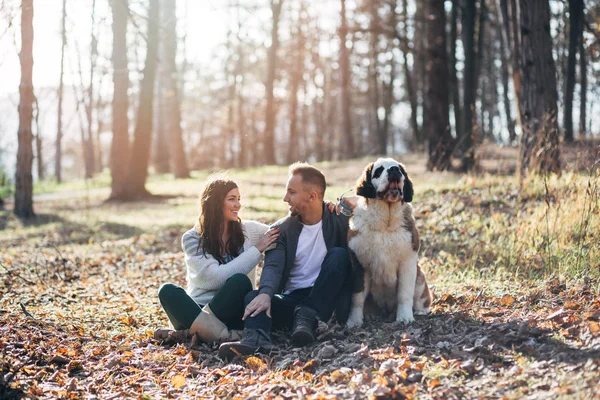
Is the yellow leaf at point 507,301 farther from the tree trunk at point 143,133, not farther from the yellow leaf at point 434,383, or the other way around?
the tree trunk at point 143,133

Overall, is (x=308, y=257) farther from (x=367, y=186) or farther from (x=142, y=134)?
(x=142, y=134)

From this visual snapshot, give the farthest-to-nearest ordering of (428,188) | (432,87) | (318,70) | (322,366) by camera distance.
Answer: (318,70), (432,87), (428,188), (322,366)

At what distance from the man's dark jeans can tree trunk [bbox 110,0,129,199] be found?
1272 cm

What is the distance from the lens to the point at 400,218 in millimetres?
5172

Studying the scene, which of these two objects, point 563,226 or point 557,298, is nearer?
point 557,298

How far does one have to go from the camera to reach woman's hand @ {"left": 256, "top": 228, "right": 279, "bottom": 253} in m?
5.17

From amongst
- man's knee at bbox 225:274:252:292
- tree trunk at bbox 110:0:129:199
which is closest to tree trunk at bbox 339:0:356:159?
tree trunk at bbox 110:0:129:199

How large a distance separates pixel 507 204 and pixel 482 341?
5366 millimetres

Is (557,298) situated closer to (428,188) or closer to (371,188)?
(371,188)

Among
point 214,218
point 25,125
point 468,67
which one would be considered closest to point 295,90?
point 468,67

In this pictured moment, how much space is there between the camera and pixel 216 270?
17.3 feet

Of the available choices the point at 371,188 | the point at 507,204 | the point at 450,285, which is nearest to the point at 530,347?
the point at 371,188

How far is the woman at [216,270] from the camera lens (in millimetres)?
5102

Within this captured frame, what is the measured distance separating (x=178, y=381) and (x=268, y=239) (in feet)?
4.53
